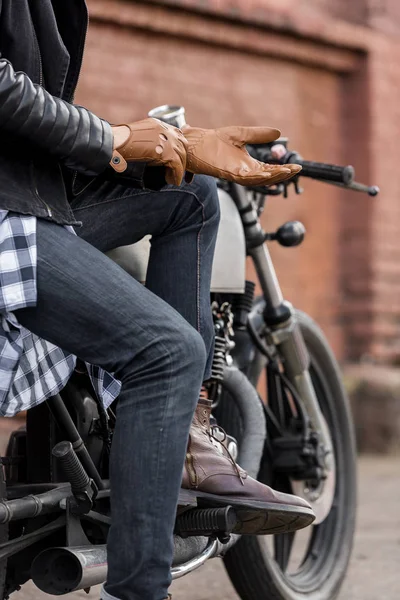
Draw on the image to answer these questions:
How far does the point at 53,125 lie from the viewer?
6.70 feet

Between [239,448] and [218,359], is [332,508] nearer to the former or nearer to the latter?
[239,448]

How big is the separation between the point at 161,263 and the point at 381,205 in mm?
5763

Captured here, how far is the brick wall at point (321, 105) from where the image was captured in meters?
7.07

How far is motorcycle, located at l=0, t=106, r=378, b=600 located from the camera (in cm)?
236

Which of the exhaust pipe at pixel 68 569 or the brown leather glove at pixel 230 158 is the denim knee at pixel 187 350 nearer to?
the brown leather glove at pixel 230 158

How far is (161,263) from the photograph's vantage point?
8.05 feet

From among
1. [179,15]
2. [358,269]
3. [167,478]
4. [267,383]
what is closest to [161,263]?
[167,478]

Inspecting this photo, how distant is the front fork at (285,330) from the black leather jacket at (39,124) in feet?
3.42

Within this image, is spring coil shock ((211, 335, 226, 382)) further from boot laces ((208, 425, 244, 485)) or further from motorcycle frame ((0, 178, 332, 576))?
motorcycle frame ((0, 178, 332, 576))

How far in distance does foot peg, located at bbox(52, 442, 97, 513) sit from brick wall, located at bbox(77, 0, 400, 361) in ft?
15.3

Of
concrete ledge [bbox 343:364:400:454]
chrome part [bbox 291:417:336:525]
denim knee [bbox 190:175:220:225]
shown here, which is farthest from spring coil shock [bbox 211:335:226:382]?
concrete ledge [bbox 343:364:400:454]

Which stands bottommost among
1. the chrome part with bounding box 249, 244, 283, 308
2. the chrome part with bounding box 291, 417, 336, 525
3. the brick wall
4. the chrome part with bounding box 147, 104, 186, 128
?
the chrome part with bounding box 291, 417, 336, 525

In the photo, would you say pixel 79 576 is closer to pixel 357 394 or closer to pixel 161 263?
pixel 161 263

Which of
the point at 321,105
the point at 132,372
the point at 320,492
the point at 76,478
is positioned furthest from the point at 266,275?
the point at 321,105
